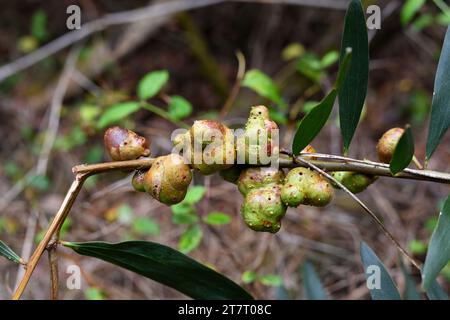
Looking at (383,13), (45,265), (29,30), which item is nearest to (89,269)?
(45,265)

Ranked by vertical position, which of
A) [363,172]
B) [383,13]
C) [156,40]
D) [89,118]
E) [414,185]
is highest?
[156,40]

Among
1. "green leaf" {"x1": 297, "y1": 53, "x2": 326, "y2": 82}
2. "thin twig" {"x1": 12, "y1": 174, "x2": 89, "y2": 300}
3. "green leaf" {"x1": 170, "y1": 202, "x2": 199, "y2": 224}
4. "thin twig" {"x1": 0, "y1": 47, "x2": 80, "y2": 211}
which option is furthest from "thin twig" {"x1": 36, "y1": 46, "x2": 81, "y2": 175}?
"thin twig" {"x1": 12, "y1": 174, "x2": 89, "y2": 300}

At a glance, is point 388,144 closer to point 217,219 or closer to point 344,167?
point 344,167

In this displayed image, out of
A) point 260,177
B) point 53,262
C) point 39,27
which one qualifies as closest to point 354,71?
point 260,177

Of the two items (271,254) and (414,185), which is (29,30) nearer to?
(271,254)

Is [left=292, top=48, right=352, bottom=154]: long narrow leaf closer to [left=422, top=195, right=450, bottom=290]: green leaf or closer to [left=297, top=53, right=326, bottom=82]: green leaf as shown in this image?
[left=422, top=195, right=450, bottom=290]: green leaf

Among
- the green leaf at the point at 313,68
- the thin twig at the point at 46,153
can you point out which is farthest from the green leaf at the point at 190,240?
the thin twig at the point at 46,153
